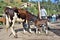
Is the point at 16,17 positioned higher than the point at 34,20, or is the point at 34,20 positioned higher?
the point at 16,17

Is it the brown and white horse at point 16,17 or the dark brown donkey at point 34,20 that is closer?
the brown and white horse at point 16,17

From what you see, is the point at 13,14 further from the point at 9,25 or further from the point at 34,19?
the point at 34,19

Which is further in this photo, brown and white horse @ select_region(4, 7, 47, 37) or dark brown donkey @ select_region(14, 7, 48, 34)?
dark brown donkey @ select_region(14, 7, 48, 34)

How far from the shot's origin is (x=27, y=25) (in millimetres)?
13969

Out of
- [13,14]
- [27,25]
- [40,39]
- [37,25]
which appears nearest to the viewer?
[40,39]

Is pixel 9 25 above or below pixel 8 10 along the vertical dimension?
below

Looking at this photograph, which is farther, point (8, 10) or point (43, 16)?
point (43, 16)

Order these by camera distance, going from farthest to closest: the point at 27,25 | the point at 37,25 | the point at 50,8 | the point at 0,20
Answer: the point at 50,8, the point at 0,20, the point at 27,25, the point at 37,25

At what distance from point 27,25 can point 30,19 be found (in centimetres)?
95

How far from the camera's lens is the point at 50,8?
98.2 ft

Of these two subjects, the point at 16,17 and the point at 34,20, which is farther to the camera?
the point at 34,20

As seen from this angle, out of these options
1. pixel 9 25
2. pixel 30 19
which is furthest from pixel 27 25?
pixel 9 25

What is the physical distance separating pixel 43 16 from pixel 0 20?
528cm

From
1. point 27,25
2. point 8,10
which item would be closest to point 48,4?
point 27,25
